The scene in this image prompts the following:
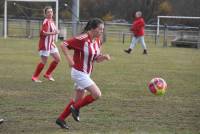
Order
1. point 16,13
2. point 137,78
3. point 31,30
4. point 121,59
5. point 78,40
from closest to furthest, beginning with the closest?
point 78,40, point 137,78, point 121,59, point 31,30, point 16,13

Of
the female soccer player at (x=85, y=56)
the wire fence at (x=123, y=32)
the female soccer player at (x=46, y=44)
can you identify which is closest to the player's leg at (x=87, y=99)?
the female soccer player at (x=85, y=56)

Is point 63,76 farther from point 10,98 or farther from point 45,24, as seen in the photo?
point 10,98

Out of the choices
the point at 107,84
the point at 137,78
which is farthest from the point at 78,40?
the point at 137,78

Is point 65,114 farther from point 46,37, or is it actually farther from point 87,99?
point 46,37

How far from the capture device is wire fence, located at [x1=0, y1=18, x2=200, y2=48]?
3350cm

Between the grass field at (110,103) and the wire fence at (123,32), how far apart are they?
16613 mm

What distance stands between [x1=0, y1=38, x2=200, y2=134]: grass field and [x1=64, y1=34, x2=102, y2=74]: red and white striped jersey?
2.97 feet

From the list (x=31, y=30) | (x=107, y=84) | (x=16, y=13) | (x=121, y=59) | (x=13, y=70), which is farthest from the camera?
(x=16, y=13)

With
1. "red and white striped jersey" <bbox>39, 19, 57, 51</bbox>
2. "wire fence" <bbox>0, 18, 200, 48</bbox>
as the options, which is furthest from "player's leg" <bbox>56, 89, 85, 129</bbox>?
"wire fence" <bbox>0, 18, 200, 48</bbox>

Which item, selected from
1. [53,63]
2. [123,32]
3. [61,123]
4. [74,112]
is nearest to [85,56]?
[74,112]

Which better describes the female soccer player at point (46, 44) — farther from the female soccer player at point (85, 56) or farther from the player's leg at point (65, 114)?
the female soccer player at point (85, 56)

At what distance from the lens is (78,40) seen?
789 centimetres

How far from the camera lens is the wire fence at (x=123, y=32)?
3350 centimetres

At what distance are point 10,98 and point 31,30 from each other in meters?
27.7
